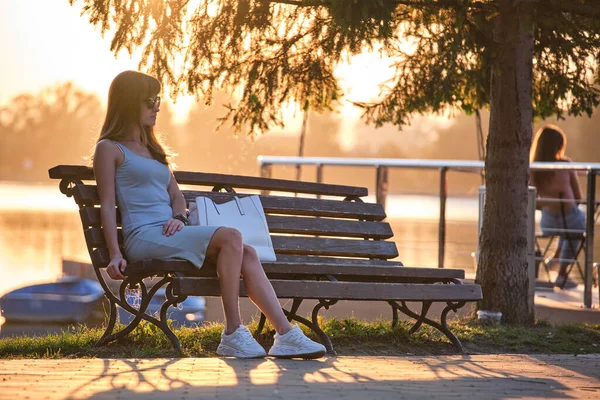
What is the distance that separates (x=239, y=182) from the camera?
20.0 ft

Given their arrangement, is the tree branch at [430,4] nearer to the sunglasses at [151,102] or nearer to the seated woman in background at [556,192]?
the sunglasses at [151,102]

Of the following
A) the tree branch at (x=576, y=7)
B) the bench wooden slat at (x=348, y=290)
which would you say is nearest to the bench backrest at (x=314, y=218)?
the bench wooden slat at (x=348, y=290)

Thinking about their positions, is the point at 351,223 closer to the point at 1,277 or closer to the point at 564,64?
the point at 564,64

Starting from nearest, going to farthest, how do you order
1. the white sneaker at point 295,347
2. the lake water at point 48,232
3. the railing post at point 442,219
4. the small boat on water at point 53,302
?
the white sneaker at point 295,347, the railing post at point 442,219, the lake water at point 48,232, the small boat on water at point 53,302

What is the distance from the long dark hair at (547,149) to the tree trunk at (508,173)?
318cm

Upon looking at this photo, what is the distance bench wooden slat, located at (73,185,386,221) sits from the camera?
5.29 m

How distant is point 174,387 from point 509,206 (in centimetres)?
397

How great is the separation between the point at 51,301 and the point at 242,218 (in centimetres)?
2289

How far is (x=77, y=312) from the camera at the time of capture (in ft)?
87.7

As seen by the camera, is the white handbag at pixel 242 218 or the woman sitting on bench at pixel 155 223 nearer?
the woman sitting on bench at pixel 155 223

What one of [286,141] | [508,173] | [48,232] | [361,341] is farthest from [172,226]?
[286,141]

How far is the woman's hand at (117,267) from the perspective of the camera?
4.89 metres

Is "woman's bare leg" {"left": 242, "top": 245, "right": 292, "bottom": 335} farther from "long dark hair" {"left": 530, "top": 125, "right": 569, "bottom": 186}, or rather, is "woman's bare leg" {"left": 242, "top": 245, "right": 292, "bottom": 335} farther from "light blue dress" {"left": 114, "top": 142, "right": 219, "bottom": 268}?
"long dark hair" {"left": 530, "top": 125, "right": 569, "bottom": 186}

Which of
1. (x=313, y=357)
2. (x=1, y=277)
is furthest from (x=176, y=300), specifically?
(x=1, y=277)
